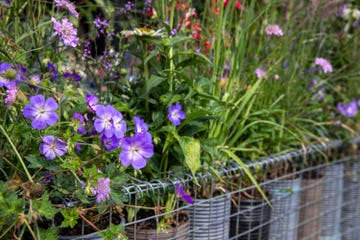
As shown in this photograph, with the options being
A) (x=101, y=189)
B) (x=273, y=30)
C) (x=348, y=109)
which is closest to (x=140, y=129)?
(x=101, y=189)

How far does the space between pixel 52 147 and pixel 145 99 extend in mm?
Result: 466

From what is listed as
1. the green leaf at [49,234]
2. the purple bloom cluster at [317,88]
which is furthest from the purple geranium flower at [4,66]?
the purple bloom cluster at [317,88]

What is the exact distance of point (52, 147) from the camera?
1.17m

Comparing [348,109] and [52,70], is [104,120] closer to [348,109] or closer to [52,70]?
[52,70]

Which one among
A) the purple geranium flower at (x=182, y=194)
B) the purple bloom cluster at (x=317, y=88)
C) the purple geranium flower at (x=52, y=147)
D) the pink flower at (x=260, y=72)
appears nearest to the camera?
the purple geranium flower at (x=52, y=147)

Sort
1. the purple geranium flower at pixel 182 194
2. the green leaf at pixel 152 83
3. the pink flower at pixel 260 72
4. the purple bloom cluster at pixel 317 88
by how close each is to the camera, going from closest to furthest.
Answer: the purple geranium flower at pixel 182 194 < the green leaf at pixel 152 83 < the pink flower at pixel 260 72 < the purple bloom cluster at pixel 317 88

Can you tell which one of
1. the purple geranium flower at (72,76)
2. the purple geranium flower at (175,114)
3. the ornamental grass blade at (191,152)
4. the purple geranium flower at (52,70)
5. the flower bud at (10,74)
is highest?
the purple geranium flower at (72,76)

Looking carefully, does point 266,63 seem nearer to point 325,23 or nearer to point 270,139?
point 270,139

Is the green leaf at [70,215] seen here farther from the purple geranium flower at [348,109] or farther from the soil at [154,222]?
the purple geranium flower at [348,109]

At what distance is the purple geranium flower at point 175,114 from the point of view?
58.6 inches

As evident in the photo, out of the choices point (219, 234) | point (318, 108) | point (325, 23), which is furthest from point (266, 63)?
point (219, 234)

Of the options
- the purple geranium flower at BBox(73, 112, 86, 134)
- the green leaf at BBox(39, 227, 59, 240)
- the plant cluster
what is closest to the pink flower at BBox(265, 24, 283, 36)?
the plant cluster

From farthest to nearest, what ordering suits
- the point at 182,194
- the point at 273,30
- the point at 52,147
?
the point at 273,30 < the point at 182,194 < the point at 52,147

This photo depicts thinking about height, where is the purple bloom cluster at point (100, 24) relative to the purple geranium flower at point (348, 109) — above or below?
below
